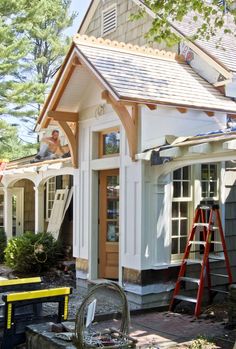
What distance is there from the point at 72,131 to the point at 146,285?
3.91 m

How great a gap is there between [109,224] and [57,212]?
3.81m

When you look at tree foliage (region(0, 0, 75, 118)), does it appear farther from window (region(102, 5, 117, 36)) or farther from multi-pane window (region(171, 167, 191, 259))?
multi-pane window (region(171, 167, 191, 259))

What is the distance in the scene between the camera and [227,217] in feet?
31.9

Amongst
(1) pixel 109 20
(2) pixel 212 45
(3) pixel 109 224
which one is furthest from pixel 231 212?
(1) pixel 109 20

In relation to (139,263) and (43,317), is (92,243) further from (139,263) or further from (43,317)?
(43,317)

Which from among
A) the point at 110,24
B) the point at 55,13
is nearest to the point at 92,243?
the point at 110,24

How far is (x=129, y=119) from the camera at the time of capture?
28.4 ft

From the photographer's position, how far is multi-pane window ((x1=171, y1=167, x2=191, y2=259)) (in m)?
9.20

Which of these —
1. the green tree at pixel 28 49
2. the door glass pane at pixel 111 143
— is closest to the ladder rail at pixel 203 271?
the door glass pane at pixel 111 143

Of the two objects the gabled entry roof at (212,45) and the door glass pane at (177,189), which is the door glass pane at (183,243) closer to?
the door glass pane at (177,189)

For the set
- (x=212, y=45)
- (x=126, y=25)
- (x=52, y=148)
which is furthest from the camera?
(x=52, y=148)

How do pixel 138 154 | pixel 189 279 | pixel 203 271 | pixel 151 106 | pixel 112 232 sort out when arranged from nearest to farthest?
pixel 203 271, pixel 189 279, pixel 151 106, pixel 138 154, pixel 112 232

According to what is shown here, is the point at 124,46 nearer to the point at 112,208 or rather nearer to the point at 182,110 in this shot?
the point at 182,110

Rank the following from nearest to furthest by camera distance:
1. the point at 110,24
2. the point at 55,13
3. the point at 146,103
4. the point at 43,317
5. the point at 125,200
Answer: the point at 43,317 < the point at 146,103 < the point at 125,200 < the point at 110,24 < the point at 55,13
